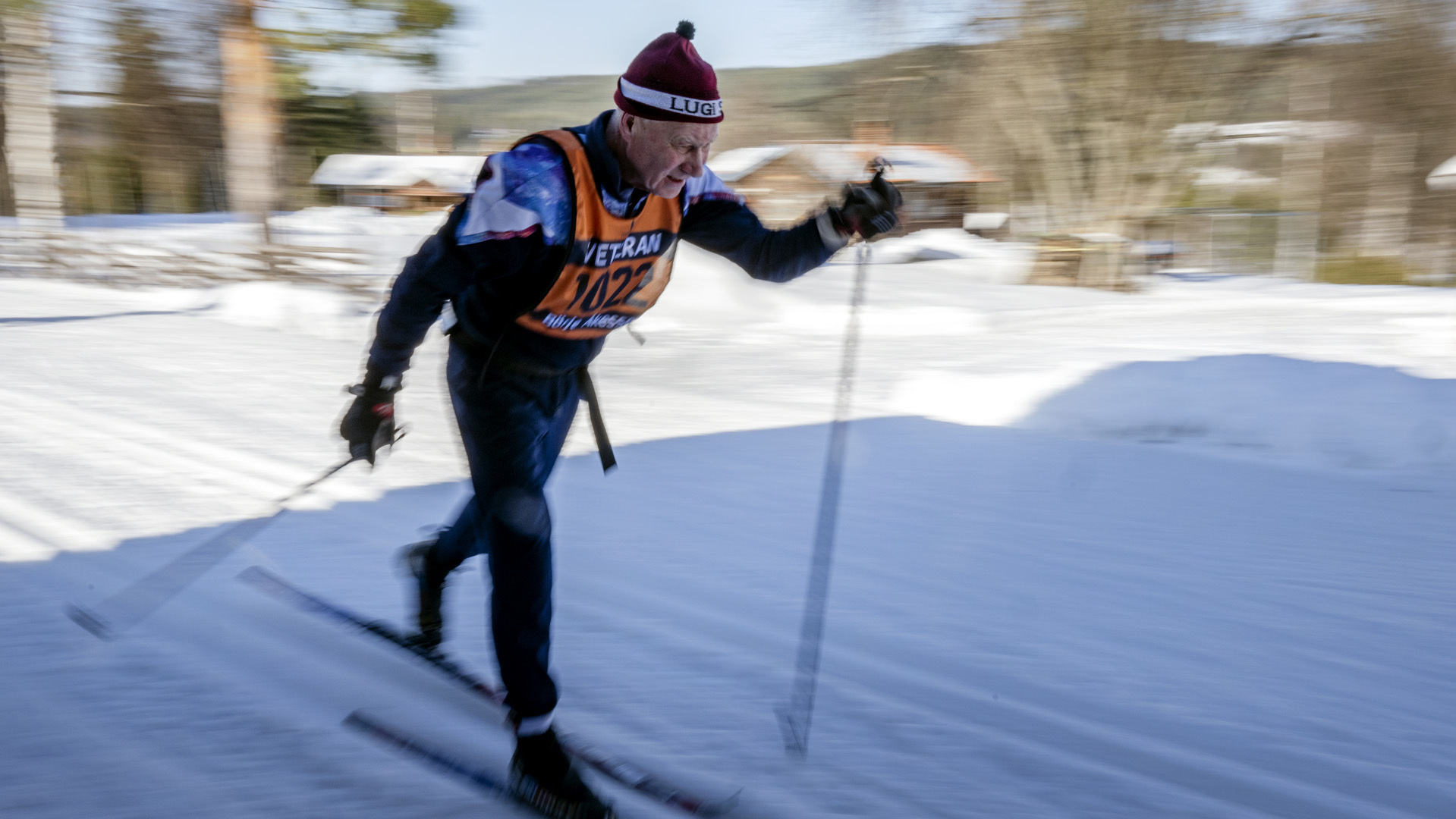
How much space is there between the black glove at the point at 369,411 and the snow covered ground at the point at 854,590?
2.23 ft

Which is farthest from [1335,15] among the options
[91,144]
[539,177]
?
[91,144]

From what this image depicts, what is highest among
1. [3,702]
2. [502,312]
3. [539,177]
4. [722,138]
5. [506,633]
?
[722,138]

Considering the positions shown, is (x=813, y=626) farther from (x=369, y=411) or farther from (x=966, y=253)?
(x=966, y=253)

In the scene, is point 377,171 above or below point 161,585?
above

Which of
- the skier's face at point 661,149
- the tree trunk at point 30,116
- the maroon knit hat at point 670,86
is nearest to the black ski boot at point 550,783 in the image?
the skier's face at point 661,149

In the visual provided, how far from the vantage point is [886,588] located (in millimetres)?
3559

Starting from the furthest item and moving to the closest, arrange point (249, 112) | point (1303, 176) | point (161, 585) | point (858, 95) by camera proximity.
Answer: point (1303, 176), point (249, 112), point (858, 95), point (161, 585)

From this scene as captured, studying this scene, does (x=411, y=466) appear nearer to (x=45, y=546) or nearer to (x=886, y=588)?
(x=45, y=546)

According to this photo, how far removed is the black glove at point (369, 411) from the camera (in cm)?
235

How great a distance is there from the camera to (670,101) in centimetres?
213

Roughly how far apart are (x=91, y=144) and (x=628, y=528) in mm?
37578

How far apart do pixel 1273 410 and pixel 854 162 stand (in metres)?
10.2

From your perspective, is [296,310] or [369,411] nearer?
[369,411]

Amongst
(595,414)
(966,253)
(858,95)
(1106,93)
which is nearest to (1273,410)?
(595,414)
